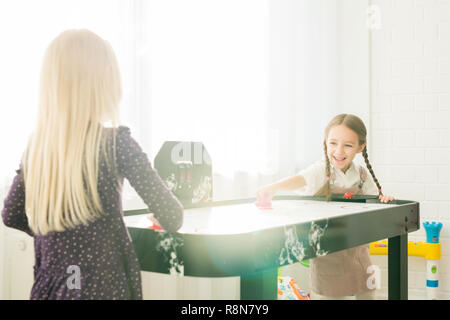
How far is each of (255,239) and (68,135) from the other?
1.45 feet

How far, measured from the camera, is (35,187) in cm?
104

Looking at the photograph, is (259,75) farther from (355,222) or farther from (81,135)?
(81,135)

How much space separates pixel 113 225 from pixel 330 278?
125 cm

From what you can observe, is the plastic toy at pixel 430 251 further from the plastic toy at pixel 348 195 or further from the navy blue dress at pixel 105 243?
the navy blue dress at pixel 105 243

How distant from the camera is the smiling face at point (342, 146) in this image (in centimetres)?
213

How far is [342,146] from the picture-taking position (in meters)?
2.14

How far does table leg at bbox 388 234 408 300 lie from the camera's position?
5.90 feet

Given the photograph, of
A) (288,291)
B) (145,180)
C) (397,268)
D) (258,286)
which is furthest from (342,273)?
(145,180)

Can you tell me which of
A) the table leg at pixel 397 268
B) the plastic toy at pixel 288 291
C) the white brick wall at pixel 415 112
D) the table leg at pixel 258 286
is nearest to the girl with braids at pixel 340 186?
the table leg at pixel 397 268

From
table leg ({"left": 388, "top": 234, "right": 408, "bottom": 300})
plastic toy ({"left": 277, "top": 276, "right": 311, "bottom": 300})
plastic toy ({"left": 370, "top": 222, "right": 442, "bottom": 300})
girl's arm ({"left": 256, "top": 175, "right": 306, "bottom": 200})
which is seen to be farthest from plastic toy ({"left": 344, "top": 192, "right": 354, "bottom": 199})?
plastic toy ({"left": 370, "top": 222, "right": 442, "bottom": 300})

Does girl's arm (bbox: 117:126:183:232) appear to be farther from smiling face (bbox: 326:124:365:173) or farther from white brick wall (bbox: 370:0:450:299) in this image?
white brick wall (bbox: 370:0:450:299)

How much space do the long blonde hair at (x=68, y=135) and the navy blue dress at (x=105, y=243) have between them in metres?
0.02
